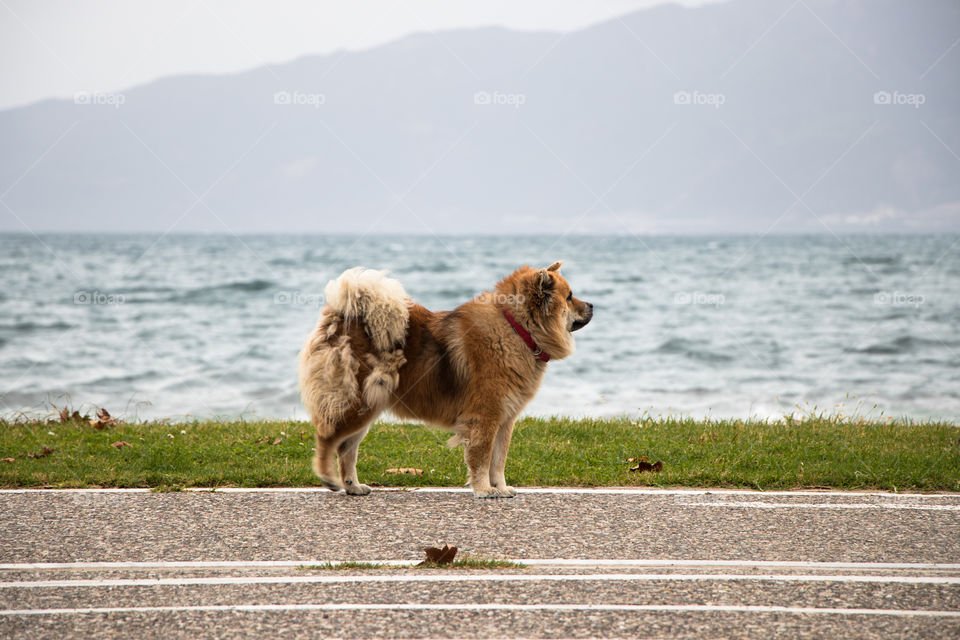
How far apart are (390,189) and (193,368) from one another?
8827 centimetres

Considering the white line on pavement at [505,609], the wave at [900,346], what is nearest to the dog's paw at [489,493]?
the white line on pavement at [505,609]

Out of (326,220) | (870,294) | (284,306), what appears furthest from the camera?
(326,220)

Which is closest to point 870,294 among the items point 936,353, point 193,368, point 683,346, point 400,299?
point 936,353

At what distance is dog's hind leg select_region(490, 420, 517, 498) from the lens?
629 centimetres

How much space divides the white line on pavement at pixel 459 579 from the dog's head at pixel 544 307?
2602mm

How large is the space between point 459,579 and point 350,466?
2291mm

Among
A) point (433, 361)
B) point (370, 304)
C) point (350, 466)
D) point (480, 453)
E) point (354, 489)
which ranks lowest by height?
point (354, 489)

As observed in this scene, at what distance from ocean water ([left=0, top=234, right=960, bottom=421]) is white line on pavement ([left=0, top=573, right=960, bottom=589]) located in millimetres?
5152

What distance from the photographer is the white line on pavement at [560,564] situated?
4434mm

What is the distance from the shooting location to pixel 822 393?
55.2 ft

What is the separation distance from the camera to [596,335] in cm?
2322

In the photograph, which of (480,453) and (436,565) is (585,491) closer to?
(480,453)

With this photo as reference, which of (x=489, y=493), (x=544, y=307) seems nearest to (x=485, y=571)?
(x=489, y=493)

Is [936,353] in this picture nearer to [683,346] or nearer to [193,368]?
[683,346]
